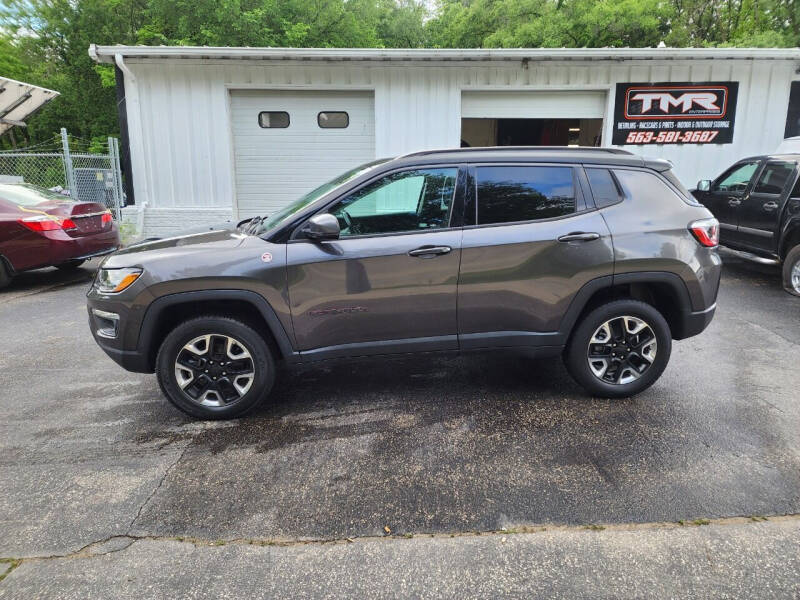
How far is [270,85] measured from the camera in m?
10.7

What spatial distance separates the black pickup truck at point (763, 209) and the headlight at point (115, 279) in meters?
7.60

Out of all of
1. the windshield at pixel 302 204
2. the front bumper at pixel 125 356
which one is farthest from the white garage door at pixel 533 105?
the front bumper at pixel 125 356

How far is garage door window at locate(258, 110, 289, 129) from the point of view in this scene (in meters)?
11.1

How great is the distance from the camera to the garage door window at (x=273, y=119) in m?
11.1

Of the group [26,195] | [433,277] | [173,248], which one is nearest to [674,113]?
[433,277]

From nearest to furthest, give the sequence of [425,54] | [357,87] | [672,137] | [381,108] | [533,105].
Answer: [425,54], [357,87], [381,108], [533,105], [672,137]

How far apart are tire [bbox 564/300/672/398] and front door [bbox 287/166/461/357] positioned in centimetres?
92

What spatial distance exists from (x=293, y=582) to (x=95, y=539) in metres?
1.03

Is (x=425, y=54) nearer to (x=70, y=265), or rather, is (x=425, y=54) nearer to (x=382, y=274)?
(x=70, y=265)

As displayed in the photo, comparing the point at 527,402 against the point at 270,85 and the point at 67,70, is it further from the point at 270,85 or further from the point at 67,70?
the point at 67,70

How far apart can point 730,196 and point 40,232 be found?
33.0 feet

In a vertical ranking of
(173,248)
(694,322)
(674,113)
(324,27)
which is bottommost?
(694,322)

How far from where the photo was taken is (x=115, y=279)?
3594 millimetres

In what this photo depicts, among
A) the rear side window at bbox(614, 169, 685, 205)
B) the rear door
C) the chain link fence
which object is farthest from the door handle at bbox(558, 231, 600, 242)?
the chain link fence
